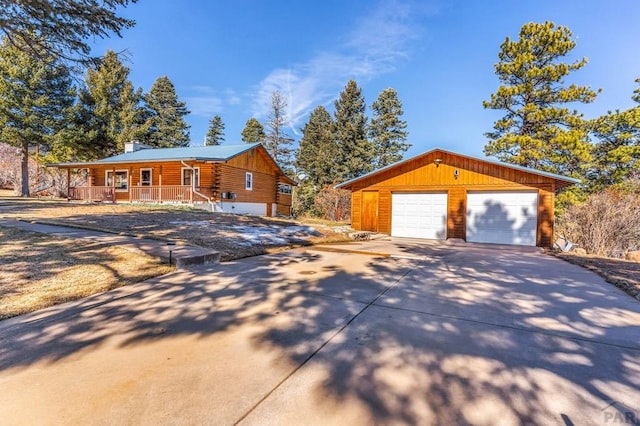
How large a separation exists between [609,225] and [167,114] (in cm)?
3768

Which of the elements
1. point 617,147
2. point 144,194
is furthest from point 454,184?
point 144,194

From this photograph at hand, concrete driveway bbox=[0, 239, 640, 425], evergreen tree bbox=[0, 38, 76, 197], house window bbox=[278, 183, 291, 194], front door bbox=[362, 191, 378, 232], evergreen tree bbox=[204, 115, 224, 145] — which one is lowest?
concrete driveway bbox=[0, 239, 640, 425]

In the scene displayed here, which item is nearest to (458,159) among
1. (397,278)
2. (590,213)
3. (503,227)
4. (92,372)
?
(503,227)

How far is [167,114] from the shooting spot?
1348 inches

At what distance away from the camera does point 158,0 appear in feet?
30.3

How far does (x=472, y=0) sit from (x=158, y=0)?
1150cm

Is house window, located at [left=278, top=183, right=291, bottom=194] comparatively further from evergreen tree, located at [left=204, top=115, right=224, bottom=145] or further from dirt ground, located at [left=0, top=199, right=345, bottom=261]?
evergreen tree, located at [left=204, top=115, right=224, bottom=145]

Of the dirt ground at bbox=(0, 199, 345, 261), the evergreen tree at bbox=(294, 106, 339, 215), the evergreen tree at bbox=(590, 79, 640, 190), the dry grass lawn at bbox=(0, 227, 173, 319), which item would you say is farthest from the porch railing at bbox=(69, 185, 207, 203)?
the evergreen tree at bbox=(590, 79, 640, 190)

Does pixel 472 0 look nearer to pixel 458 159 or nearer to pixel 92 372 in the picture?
pixel 458 159

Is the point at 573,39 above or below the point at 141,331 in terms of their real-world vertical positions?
above

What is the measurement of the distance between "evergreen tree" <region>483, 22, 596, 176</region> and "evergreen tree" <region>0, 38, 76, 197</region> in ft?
92.1

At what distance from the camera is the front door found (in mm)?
14114

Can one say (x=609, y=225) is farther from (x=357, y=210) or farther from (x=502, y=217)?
(x=357, y=210)

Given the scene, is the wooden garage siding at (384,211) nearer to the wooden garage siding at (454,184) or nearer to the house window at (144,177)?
the wooden garage siding at (454,184)
